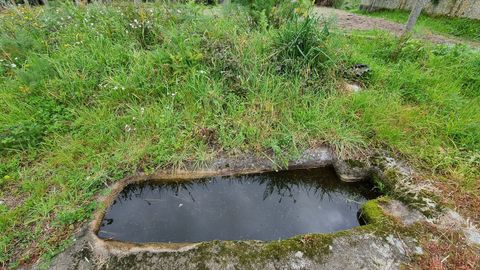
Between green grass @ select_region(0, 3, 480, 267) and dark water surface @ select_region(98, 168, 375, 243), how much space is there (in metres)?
0.25

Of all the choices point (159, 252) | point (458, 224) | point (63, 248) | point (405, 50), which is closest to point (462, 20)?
point (405, 50)

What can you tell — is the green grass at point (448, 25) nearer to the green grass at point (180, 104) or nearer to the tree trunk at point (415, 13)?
the tree trunk at point (415, 13)

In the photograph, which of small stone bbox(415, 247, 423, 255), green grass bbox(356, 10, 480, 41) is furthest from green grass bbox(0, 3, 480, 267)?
green grass bbox(356, 10, 480, 41)

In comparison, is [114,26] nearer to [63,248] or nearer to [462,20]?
[63,248]

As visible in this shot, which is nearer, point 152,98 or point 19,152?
point 19,152

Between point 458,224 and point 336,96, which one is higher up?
point 336,96

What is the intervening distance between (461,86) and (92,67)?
192 inches

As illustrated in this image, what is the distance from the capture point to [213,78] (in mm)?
3139

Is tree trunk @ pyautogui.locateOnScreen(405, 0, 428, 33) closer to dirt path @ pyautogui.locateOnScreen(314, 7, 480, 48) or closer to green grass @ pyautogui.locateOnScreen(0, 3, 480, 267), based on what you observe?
green grass @ pyautogui.locateOnScreen(0, 3, 480, 267)

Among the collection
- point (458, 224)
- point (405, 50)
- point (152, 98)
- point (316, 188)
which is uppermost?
point (405, 50)

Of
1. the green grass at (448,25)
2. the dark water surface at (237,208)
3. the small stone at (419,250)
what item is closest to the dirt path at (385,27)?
the green grass at (448,25)

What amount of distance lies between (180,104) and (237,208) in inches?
55.8

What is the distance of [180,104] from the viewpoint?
2963 mm

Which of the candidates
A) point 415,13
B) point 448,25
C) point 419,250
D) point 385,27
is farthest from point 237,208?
point 448,25
